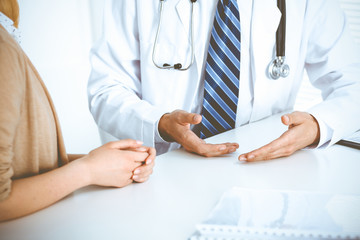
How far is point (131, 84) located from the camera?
1.12m

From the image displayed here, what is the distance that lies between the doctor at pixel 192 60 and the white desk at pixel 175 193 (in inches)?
8.7

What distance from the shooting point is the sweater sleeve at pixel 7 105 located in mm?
431

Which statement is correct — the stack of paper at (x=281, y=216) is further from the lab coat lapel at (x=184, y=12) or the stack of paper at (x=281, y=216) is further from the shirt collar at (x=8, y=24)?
the lab coat lapel at (x=184, y=12)

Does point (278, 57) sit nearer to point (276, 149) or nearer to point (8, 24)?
point (276, 149)

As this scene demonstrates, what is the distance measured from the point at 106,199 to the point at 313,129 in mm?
561

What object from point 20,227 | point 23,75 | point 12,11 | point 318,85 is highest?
point 12,11

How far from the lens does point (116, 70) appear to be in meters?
1.09

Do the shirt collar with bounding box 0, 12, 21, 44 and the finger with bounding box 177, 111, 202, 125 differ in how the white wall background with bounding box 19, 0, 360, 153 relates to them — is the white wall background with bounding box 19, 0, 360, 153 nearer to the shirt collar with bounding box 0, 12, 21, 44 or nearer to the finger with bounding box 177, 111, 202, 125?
the finger with bounding box 177, 111, 202, 125

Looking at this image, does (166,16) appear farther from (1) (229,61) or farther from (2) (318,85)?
(2) (318,85)

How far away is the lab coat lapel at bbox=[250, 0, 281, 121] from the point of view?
101 cm

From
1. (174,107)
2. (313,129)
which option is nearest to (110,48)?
(174,107)

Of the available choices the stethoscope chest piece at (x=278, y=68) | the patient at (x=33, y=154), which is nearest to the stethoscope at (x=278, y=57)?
the stethoscope chest piece at (x=278, y=68)

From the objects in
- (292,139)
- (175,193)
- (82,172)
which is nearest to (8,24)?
(82,172)

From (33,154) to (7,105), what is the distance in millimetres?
129
